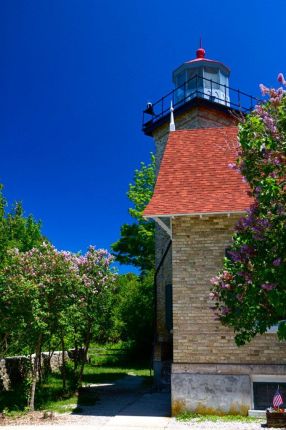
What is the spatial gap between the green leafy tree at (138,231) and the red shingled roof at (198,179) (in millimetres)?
17573

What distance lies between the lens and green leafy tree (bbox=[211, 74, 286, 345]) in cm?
795

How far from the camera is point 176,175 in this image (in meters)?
15.9

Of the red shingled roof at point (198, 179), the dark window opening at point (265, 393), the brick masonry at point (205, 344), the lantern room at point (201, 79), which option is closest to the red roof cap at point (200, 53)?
the lantern room at point (201, 79)

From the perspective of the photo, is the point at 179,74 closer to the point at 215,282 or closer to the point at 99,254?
the point at 99,254

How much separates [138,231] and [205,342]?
21.1 m

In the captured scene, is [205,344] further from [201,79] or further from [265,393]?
[201,79]

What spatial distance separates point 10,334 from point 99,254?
5.21 meters

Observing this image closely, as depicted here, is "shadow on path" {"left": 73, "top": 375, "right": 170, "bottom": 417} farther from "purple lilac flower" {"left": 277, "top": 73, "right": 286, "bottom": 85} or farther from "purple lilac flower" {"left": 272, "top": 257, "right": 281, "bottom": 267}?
"purple lilac flower" {"left": 277, "top": 73, "right": 286, "bottom": 85}

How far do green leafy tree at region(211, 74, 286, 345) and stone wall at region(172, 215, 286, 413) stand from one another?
452 centimetres

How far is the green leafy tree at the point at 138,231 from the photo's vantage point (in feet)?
115

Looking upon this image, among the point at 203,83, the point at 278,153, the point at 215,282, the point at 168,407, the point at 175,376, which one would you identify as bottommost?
the point at 168,407

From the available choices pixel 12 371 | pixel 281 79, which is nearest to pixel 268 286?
pixel 281 79

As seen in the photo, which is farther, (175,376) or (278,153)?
(175,376)

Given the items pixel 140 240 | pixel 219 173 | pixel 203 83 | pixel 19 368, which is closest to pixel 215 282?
pixel 219 173
